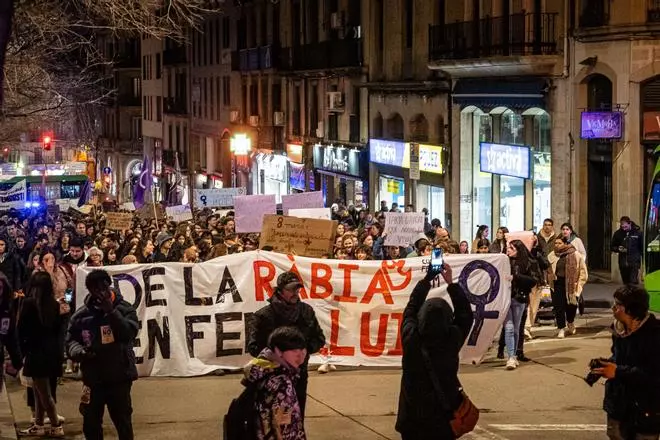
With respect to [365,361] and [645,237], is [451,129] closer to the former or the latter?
[645,237]

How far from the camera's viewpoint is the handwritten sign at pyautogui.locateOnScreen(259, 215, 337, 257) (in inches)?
706

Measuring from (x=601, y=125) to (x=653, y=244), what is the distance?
664 centimetres

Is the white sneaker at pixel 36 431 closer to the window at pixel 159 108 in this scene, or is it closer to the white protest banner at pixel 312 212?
the white protest banner at pixel 312 212

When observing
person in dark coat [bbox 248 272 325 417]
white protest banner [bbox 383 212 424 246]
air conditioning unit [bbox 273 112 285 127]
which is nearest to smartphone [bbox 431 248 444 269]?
person in dark coat [bbox 248 272 325 417]

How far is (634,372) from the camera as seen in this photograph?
26.0ft

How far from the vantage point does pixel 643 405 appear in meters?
8.01

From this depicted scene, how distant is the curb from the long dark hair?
0.83m

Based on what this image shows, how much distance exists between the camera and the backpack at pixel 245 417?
6.87m

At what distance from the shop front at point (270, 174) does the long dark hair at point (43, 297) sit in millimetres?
36838

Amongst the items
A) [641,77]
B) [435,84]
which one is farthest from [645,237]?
[435,84]

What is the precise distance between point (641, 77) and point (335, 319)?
1288 cm

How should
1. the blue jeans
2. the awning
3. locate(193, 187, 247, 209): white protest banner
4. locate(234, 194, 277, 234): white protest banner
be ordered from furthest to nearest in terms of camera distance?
locate(193, 187, 247, 209): white protest banner < the awning < locate(234, 194, 277, 234): white protest banner < the blue jeans

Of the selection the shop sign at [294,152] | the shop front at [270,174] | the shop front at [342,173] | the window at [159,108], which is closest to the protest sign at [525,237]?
the shop front at [342,173]

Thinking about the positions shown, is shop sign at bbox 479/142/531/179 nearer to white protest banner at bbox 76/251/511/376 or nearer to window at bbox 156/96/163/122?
white protest banner at bbox 76/251/511/376
